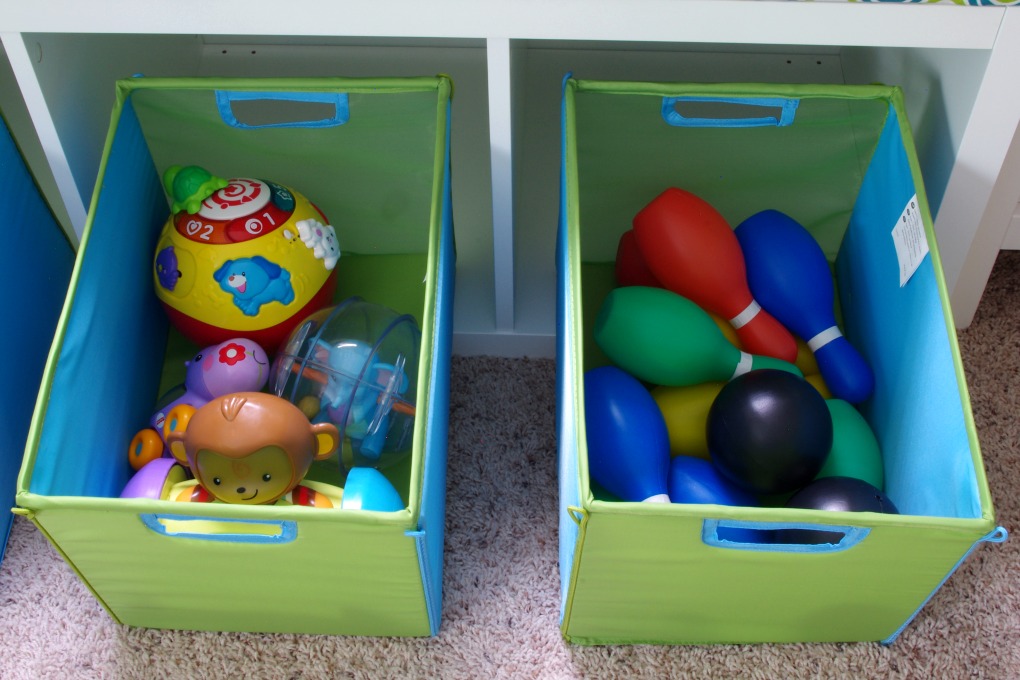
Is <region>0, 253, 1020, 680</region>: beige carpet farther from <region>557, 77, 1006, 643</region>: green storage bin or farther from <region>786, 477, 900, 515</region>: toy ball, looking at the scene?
<region>786, 477, 900, 515</region>: toy ball

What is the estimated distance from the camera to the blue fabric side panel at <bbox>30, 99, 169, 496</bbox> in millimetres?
954

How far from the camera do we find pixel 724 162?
1.23 m

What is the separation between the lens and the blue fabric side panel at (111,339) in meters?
0.95

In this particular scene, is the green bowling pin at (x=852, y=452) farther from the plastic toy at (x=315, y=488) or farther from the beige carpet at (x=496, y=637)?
the plastic toy at (x=315, y=488)

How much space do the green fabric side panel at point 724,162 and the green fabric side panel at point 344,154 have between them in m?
0.19

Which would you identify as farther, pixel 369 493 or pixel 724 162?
pixel 724 162

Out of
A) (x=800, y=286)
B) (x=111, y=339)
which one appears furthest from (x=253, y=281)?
(x=800, y=286)

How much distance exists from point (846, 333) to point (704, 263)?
0.22 meters

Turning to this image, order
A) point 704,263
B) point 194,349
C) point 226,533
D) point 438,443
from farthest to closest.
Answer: point 194,349 < point 704,263 < point 438,443 < point 226,533

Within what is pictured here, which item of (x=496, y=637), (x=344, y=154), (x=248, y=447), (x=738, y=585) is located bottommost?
(x=496, y=637)

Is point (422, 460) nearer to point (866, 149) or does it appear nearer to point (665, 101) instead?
point (665, 101)

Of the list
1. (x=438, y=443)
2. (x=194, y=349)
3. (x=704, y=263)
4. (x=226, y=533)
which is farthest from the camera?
(x=194, y=349)

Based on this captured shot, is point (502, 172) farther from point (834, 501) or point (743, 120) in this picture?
point (834, 501)

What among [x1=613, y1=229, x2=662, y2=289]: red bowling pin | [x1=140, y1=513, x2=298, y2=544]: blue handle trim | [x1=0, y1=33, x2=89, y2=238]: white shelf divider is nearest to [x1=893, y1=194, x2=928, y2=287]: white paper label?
[x1=613, y1=229, x2=662, y2=289]: red bowling pin
